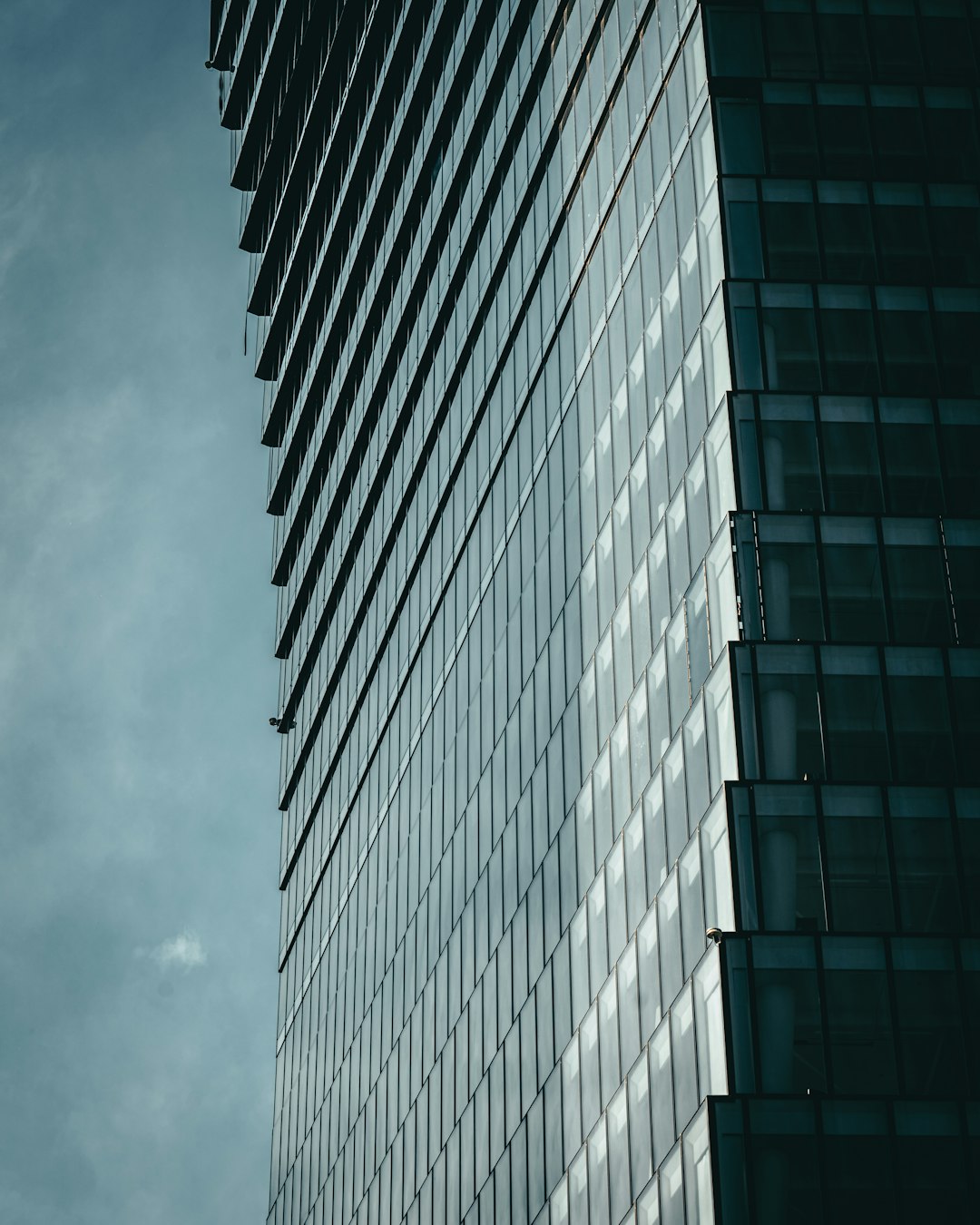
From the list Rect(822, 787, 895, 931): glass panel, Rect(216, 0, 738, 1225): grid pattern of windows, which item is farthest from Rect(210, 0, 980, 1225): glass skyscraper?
Rect(216, 0, 738, 1225): grid pattern of windows

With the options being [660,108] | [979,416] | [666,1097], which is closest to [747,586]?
[979,416]

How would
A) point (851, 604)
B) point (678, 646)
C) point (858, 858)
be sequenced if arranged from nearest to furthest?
point (858, 858) < point (851, 604) < point (678, 646)

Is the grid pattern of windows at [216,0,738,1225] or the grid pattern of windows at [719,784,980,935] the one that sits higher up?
the grid pattern of windows at [216,0,738,1225]

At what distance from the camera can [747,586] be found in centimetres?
5444

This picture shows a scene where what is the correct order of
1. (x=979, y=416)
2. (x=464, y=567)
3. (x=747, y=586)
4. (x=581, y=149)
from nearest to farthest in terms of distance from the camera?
(x=747, y=586) < (x=979, y=416) < (x=581, y=149) < (x=464, y=567)

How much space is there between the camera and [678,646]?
189ft

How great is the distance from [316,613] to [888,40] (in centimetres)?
6103

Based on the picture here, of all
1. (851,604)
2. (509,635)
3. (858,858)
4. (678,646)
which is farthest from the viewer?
(509,635)

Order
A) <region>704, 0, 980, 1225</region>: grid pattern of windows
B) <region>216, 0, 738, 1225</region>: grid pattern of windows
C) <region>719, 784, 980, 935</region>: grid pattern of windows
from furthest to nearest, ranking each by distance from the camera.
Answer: <region>216, 0, 738, 1225</region>: grid pattern of windows
<region>719, 784, 980, 935</region>: grid pattern of windows
<region>704, 0, 980, 1225</region>: grid pattern of windows

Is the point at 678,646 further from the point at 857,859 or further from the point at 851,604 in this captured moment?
the point at 857,859

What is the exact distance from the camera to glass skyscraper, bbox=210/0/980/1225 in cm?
4966

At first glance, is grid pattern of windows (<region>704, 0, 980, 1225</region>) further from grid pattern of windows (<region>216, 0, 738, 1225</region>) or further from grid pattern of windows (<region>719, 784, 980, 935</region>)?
grid pattern of windows (<region>216, 0, 738, 1225</region>)

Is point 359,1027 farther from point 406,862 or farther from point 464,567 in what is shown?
point 464,567

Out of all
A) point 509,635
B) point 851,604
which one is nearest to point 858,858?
point 851,604
